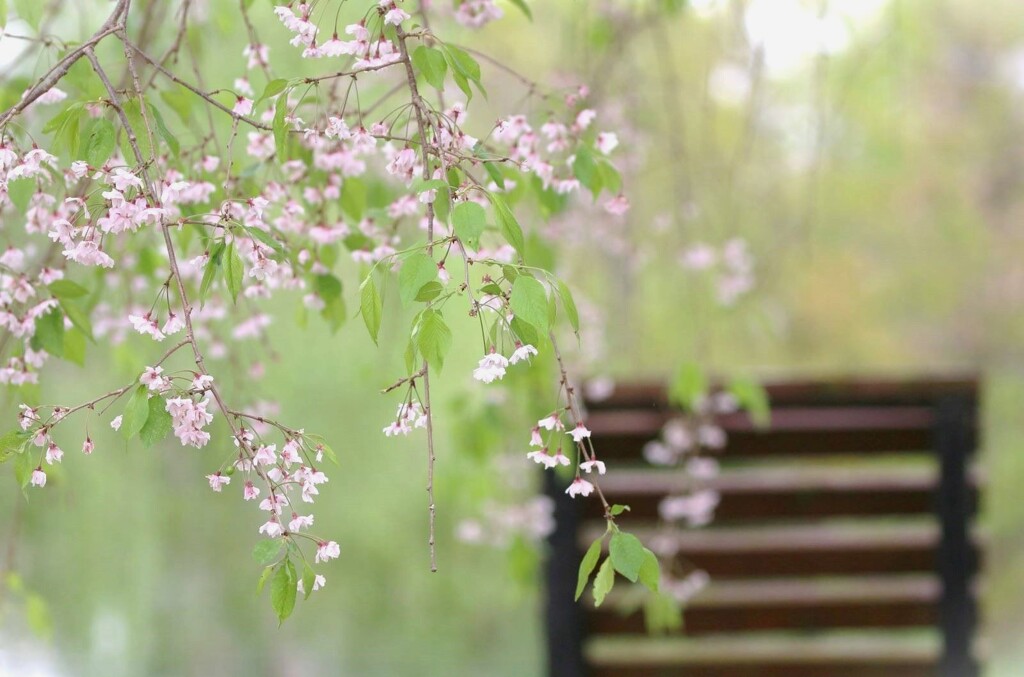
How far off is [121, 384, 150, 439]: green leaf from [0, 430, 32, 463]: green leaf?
0.08 metres

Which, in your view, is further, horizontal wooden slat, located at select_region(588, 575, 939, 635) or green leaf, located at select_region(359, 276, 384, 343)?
horizontal wooden slat, located at select_region(588, 575, 939, 635)

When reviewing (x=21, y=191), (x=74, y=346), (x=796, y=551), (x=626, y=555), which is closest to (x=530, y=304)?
(x=626, y=555)

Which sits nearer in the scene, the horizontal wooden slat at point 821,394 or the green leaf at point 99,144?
the green leaf at point 99,144

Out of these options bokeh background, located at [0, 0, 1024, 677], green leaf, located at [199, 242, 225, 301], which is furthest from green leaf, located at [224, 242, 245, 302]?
bokeh background, located at [0, 0, 1024, 677]

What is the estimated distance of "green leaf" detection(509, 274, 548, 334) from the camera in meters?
0.62

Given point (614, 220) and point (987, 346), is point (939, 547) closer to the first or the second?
point (614, 220)

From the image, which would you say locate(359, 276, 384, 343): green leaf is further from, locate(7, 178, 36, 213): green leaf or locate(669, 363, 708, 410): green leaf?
locate(669, 363, 708, 410): green leaf

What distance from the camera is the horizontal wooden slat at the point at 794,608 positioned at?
6.76ft

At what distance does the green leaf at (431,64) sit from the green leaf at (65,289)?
38cm

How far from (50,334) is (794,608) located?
1.69 meters

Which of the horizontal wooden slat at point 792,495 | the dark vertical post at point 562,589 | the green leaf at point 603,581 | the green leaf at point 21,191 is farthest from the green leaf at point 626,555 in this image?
the horizontal wooden slat at point 792,495

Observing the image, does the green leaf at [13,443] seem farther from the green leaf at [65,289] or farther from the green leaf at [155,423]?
the green leaf at [65,289]

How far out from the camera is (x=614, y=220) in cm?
211

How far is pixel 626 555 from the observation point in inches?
26.8
